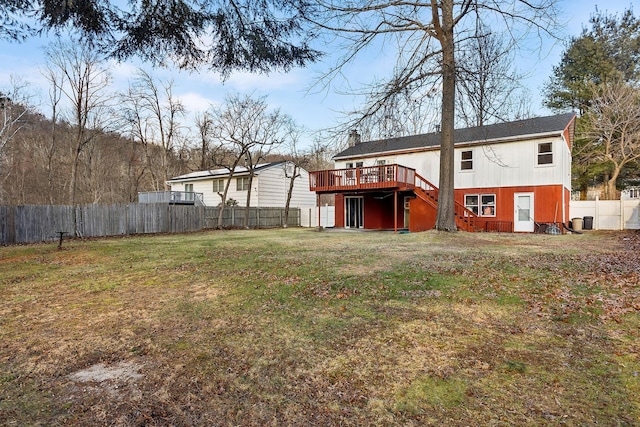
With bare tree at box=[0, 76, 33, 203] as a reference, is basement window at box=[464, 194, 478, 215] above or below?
below

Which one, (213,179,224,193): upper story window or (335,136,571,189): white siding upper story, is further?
(213,179,224,193): upper story window

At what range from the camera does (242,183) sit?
25.9 metres

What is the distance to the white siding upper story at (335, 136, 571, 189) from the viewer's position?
15.9 meters

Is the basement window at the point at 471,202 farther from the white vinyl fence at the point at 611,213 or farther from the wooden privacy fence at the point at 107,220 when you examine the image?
the wooden privacy fence at the point at 107,220

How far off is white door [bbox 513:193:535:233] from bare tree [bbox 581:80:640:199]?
31.4 feet

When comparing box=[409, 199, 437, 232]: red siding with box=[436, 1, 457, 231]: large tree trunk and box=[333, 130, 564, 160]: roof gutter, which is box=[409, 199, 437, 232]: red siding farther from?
box=[436, 1, 457, 231]: large tree trunk

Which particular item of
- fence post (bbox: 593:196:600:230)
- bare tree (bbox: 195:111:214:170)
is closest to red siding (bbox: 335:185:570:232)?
fence post (bbox: 593:196:600:230)

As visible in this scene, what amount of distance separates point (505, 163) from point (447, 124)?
6234 mm

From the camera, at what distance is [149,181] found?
1420 inches

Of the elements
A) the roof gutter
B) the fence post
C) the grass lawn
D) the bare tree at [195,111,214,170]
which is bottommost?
the grass lawn

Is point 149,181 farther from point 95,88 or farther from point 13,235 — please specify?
point 13,235

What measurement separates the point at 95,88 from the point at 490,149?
2069 cm

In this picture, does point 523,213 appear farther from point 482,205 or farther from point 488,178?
point 488,178

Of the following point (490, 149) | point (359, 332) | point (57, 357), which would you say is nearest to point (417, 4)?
point (490, 149)
